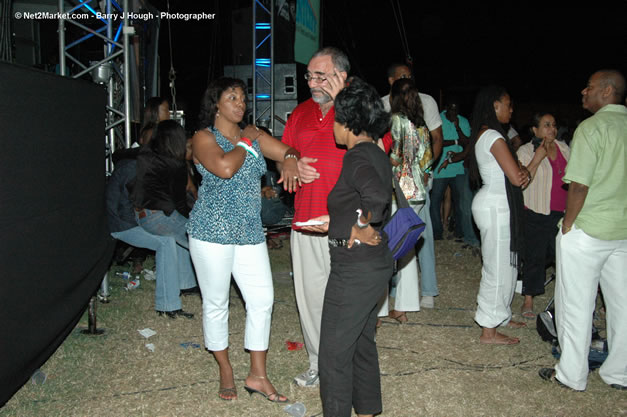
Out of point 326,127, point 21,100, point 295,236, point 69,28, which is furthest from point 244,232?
point 69,28

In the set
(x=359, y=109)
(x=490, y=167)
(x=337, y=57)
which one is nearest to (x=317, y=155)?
(x=337, y=57)

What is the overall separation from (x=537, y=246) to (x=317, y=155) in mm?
3135

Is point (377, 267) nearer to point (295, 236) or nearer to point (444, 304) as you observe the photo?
point (295, 236)

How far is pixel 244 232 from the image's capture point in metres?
3.39

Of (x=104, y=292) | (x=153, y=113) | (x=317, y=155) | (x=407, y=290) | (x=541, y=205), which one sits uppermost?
(x=153, y=113)

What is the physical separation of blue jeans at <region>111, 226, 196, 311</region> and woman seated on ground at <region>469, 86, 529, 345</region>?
2937 millimetres

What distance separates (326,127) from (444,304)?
10.2 ft

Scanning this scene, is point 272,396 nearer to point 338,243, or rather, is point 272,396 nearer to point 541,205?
point 338,243

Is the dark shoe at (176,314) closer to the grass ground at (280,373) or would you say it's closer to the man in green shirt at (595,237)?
the grass ground at (280,373)

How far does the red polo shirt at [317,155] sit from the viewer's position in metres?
3.35

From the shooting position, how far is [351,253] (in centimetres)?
269

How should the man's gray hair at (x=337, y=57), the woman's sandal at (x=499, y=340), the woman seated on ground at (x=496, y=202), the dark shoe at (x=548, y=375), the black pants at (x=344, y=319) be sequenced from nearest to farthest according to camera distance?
1. the black pants at (x=344, y=319)
2. the man's gray hair at (x=337, y=57)
3. the dark shoe at (x=548, y=375)
4. the woman seated on ground at (x=496, y=202)
5. the woman's sandal at (x=499, y=340)

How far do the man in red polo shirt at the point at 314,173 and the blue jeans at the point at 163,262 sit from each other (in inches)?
79.2

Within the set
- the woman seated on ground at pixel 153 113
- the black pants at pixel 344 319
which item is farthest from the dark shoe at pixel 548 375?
the woman seated on ground at pixel 153 113
